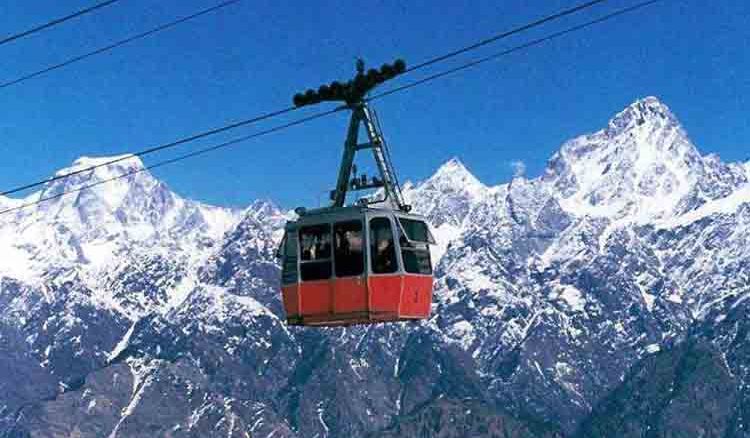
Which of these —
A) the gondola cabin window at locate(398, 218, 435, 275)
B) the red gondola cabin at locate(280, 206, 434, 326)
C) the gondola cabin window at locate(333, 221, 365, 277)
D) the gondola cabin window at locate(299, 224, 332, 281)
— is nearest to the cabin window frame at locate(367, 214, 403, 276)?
the red gondola cabin at locate(280, 206, 434, 326)

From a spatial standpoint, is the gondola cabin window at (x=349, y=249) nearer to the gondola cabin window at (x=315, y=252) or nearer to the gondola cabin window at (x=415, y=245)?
the gondola cabin window at (x=315, y=252)

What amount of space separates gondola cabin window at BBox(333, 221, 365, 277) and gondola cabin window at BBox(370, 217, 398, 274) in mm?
481

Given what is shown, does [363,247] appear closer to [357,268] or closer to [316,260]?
[357,268]

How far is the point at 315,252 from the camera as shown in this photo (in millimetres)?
59219

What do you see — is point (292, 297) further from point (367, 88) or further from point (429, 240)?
point (367, 88)

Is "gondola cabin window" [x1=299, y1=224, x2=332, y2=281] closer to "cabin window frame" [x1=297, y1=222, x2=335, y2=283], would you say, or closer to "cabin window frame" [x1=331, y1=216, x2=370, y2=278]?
"cabin window frame" [x1=297, y1=222, x2=335, y2=283]

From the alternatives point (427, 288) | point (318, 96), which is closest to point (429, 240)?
point (427, 288)

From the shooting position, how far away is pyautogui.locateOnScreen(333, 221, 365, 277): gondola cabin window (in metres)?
57.1

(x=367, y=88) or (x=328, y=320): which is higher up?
(x=367, y=88)

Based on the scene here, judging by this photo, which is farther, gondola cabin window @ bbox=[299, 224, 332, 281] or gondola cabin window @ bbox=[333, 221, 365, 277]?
gondola cabin window @ bbox=[299, 224, 332, 281]

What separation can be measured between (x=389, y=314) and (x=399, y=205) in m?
4.97

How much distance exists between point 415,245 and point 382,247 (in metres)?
2.15

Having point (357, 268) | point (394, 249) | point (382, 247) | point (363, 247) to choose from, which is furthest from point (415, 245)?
point (357, 268)

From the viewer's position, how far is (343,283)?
57.1 meters
